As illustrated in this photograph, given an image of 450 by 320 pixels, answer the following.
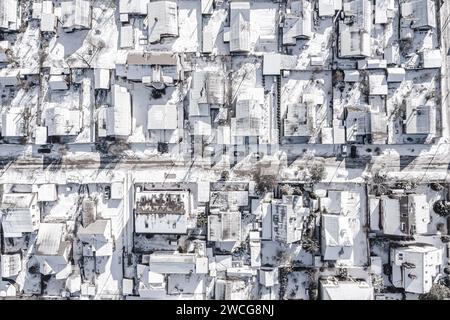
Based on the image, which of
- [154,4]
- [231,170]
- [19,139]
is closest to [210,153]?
[231,170]

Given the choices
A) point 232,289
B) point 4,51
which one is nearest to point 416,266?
point 232,289

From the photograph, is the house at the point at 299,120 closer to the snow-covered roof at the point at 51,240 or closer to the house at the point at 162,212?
the house at the point at 162,212

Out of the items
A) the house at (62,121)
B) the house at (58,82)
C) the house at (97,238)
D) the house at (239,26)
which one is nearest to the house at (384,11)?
the house at (239,26)

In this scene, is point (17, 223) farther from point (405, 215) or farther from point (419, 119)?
point (419, 119)

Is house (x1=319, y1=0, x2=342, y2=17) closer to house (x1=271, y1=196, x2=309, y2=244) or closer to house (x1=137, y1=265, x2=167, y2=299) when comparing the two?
house (x1=271, y1=196, x2=309, y2=244)

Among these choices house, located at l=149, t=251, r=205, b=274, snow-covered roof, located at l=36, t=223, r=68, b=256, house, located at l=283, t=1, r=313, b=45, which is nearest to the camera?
snow-covered roof, located at l=36, t=223, r=68, b=256

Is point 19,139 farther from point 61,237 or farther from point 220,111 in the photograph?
point 220,111

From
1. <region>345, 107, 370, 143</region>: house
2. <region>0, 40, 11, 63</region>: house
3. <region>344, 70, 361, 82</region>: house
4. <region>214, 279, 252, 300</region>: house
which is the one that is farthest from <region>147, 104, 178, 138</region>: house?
<region>344, 70, 361, 82</region>: house
